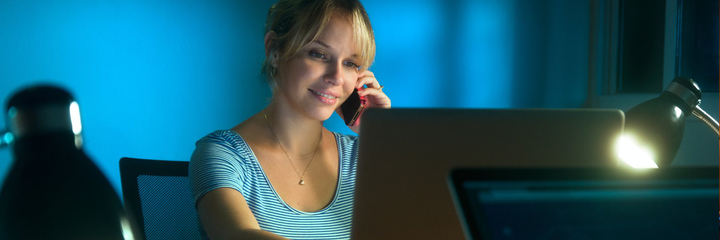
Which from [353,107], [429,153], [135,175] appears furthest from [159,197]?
[429,153]

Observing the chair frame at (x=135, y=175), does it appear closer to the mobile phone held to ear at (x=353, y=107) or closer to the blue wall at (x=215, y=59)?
the blue wall at (x=215, y=59)

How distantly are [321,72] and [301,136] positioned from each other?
0.18 meters

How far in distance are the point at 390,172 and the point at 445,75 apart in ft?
8.61

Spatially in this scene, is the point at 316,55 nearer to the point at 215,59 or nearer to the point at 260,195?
the point at 260,195

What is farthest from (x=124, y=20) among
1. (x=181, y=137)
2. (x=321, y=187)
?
(x=321, y=187)

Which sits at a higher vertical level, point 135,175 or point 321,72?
point 321,72

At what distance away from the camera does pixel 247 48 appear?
250 centimetres

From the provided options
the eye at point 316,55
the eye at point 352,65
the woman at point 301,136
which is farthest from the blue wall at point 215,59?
the eye at point 352,65

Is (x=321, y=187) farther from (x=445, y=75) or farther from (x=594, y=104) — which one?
(x=594, y=104)

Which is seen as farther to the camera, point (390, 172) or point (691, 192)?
point (390, 172)

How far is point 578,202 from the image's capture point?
483 millimetres

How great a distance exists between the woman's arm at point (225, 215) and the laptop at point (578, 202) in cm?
48

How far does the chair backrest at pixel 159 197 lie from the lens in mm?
1235

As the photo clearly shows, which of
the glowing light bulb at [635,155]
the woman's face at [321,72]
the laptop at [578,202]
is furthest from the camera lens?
the woman's face at [321,72]
